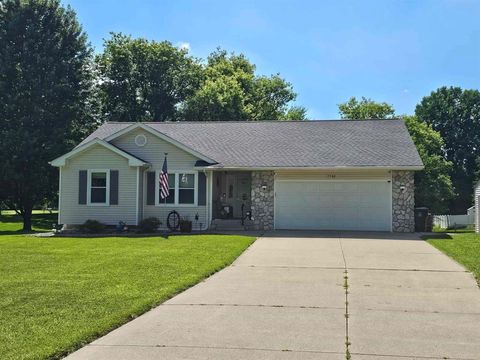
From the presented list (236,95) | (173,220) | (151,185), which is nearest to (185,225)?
(173,220)

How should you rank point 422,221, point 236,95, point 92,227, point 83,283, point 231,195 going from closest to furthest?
point 83,283 → point 92,227 → point 422,221 → point 231,195 → point 236,95

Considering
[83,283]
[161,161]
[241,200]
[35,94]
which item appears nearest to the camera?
[83,283]

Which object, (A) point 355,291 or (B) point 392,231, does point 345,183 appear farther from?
(A) point 355,291

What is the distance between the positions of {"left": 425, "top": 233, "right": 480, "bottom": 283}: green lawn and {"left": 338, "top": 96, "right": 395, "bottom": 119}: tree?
29736mm

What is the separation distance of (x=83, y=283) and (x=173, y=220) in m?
12.2

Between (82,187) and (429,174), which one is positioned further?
(429,174)

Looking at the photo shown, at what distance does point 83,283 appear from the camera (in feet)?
28.8

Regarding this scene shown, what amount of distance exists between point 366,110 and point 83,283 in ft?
136

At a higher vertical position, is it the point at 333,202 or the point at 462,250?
the point at 333,202

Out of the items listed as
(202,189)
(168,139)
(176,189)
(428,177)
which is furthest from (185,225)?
(428,177)

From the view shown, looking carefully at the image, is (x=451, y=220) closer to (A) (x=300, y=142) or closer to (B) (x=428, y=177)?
Answer: (B) (x=428, y=177)

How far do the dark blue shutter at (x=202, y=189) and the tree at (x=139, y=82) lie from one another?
73.8 ft

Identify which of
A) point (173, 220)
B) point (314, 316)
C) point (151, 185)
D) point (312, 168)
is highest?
point (312, 168)

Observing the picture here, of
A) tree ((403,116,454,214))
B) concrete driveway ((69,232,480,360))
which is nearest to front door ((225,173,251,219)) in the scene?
concrete driveway ((69,232,480,360))
